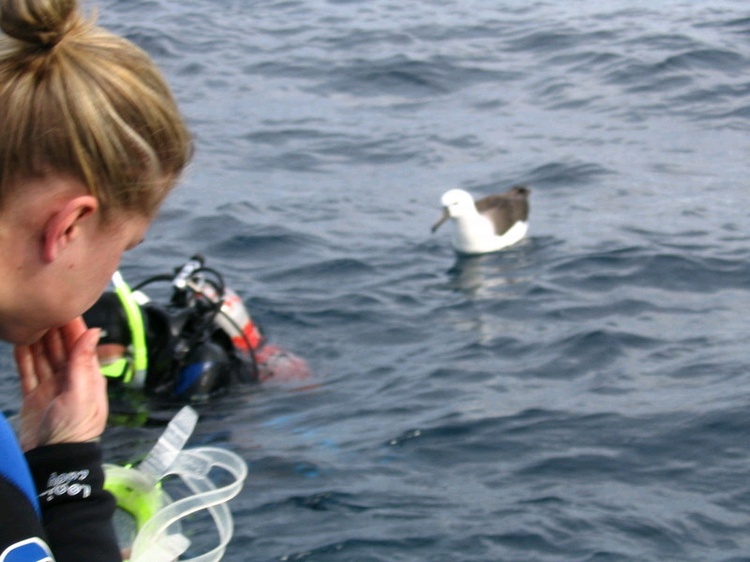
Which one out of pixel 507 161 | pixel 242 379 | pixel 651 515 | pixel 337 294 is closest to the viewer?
pixel 651 515

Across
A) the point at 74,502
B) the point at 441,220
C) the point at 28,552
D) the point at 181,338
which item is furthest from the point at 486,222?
the point at 28,552

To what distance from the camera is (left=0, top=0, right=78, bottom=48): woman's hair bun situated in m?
1.60

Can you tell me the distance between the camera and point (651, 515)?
4316 mm

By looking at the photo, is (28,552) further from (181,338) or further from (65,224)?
(181,338)

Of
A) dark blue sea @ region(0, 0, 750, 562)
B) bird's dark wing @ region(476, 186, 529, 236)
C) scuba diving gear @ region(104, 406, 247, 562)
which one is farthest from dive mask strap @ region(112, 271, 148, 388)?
bird's dark wing @ region(476, 186, 529, 236)

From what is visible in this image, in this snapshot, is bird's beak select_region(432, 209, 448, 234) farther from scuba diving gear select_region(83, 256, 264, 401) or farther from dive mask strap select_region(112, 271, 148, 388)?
dive mask strap select_region(112, 271, 148, 388)

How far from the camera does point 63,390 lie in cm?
201

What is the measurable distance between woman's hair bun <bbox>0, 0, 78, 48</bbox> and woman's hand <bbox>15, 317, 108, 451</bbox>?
58 centimetres

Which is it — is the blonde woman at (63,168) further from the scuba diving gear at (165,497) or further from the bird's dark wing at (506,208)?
the bird's dark wing at (506,208)

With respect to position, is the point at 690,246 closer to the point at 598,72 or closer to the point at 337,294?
the point at 337,294

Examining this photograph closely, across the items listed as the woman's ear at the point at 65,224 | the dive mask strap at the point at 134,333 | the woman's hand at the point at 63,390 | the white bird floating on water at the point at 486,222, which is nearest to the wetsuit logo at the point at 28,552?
the woman's ear at the point at 65,224

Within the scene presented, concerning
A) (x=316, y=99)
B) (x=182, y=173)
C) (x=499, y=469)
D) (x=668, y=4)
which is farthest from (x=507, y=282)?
(x=668, y=4)

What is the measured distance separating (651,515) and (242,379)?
224 centimetres

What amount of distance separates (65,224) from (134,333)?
135 inches
